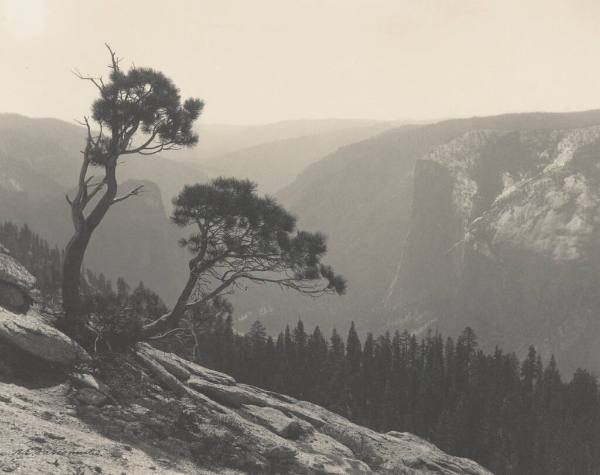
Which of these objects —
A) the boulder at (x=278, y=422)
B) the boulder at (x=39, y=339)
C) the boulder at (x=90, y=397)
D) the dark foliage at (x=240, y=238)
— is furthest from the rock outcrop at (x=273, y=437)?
the boulder at (x=39, y=339)

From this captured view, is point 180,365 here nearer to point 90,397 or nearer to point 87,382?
point 87,382

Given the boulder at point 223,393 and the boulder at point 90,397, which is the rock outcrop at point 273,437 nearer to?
the boulder at point 223,393

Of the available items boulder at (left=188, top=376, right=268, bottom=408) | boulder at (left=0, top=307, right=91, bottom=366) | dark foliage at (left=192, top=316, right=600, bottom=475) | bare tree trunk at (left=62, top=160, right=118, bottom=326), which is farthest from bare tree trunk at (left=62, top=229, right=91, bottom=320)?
dark foliage at (left=192, top=316, right=600, bottom=475)

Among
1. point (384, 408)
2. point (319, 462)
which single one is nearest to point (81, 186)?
point (319, 462)

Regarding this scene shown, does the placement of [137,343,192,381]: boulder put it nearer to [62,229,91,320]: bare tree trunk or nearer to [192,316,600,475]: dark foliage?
[62,229,91,320]: bare tree trunk

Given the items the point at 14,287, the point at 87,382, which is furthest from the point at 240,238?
the point at 14,287

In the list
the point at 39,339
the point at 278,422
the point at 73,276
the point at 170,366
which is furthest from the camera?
the point at 170,366
